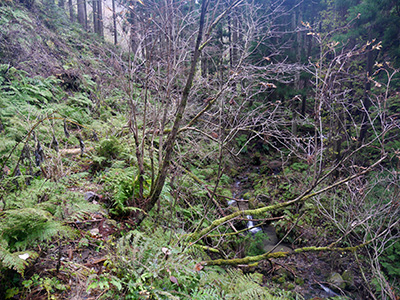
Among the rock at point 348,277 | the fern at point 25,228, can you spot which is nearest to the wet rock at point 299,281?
the rock at point 348,277

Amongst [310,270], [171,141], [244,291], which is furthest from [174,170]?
[310,270]

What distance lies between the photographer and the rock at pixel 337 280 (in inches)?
207

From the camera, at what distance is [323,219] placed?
6.54 m

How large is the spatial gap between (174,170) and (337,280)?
4664mm

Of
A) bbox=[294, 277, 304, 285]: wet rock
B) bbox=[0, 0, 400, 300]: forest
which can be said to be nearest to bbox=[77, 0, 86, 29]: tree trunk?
bbox=[0, 0, 400, 300]: forest

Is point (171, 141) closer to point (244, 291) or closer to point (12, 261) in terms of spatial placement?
point (12, 261)

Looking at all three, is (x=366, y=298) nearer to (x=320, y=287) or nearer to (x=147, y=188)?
(x=320, y=287)

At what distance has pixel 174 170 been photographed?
4473 mm

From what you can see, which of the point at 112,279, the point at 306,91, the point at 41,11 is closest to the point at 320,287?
the point at 112,279

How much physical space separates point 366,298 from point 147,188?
5.37 meters

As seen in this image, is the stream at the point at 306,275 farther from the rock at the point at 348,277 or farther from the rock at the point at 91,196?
the rock at the point at 91,196

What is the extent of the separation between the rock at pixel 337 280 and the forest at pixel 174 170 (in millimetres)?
28

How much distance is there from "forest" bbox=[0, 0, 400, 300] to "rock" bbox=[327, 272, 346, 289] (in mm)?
28

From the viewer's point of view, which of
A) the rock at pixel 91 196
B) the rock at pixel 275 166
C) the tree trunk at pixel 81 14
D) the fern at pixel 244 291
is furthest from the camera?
the tree trunk at pixel 81 14
